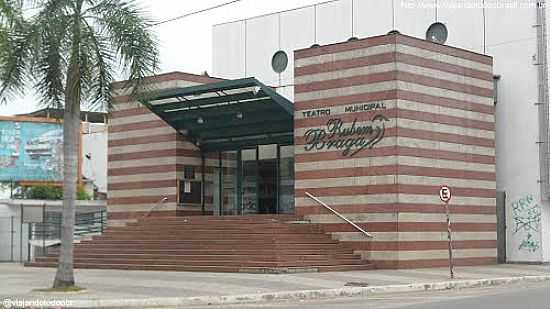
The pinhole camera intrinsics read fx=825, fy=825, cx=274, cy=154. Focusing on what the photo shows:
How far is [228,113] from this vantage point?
32438 millimetres

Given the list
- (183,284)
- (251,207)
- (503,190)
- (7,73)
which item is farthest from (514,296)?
(251,207)

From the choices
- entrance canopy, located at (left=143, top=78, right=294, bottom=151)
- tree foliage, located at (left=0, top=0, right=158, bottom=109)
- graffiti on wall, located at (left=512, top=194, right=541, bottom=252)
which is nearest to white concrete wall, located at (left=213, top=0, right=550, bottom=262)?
graffiti on wall, located at (left=512, top=194, right=541, bottom=252)

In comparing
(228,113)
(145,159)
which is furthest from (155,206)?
(228,113)

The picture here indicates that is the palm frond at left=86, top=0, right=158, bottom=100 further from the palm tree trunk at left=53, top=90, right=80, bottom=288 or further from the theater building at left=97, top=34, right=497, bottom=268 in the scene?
the theater building at left=97, top=34, right=497, bottom=268

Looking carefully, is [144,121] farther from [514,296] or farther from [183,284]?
[514,296]

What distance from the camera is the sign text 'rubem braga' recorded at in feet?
91.6

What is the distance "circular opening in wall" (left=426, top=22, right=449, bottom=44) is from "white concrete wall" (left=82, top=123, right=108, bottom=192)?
34313mm

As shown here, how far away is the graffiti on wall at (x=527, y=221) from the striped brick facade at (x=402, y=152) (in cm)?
195

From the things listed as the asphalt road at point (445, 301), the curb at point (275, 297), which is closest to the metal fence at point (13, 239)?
the curb at point (275, 297)

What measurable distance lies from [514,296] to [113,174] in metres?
21.9

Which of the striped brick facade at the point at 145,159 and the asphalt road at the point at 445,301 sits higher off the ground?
the striped brick facade at the point at 145,159

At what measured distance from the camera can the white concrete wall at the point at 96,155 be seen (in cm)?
6406

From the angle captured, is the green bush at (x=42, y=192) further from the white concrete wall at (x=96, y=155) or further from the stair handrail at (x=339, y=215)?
the stair handrail at (x=339, y=215)

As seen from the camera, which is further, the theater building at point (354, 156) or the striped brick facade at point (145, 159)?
the striped brick facade at point (145, 159)
